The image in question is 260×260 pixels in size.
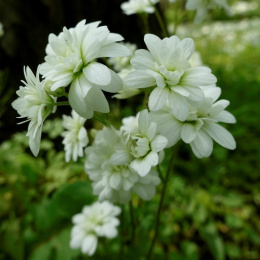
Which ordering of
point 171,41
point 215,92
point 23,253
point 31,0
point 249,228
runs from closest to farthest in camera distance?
point 171,41, point 215,92, point 23,253, point 249,228, point 31,0

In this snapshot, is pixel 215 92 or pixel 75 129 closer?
pixel 215 92

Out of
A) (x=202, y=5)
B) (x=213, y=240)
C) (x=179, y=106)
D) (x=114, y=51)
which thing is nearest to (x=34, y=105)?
(x=114, y=51)

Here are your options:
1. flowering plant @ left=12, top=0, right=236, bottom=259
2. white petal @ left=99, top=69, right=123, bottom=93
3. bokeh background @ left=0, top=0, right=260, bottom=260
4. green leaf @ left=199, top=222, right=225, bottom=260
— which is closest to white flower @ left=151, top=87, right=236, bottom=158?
flowering plant @ left=12, top=0, right=236, bottom=259

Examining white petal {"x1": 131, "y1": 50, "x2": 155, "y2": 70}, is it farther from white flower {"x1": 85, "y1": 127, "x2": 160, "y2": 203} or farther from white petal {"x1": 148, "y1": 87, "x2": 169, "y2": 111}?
white flower {"x1": 85, "y1": 127, "x2": 160, "y2": 203}

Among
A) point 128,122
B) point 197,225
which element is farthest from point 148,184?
point 197,225

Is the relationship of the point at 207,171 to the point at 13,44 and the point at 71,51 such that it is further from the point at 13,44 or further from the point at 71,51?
the point at 13,44
